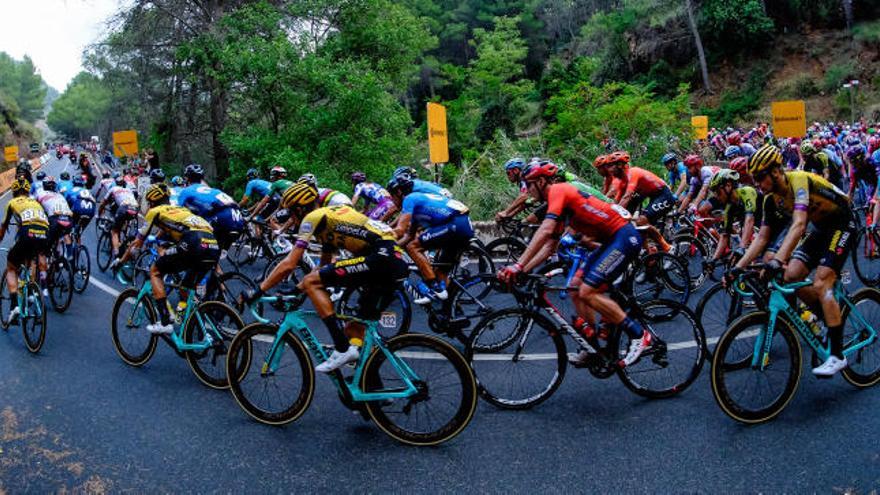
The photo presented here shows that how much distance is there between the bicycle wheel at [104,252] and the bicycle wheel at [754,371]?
12.3m

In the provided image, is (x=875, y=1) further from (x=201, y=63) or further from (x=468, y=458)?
(x=468, y=458)

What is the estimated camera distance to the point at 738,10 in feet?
148

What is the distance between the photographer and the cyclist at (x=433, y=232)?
26.4 ft

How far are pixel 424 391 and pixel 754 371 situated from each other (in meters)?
2.56

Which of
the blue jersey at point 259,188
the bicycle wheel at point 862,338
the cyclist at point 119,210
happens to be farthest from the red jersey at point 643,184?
Result: the cyclist at point 119,210

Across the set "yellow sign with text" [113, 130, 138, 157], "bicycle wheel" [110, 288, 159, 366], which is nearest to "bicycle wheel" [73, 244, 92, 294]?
"bicycle wheel" [110, 288, 159, 366]

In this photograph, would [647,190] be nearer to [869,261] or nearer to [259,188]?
[869,261]

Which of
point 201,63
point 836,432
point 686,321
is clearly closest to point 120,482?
point 686,321

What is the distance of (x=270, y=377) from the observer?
17.8 ft

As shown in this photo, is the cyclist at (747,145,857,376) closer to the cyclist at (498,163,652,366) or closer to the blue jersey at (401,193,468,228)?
the cyclist at (498,163,652,366)

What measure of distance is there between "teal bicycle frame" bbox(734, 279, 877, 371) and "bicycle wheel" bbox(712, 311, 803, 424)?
25 millimetres

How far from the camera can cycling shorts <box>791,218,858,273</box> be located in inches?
208

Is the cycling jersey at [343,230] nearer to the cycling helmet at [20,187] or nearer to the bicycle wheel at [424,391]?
the bicycle wheel at [424,391]

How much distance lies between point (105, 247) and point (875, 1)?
50208mm
